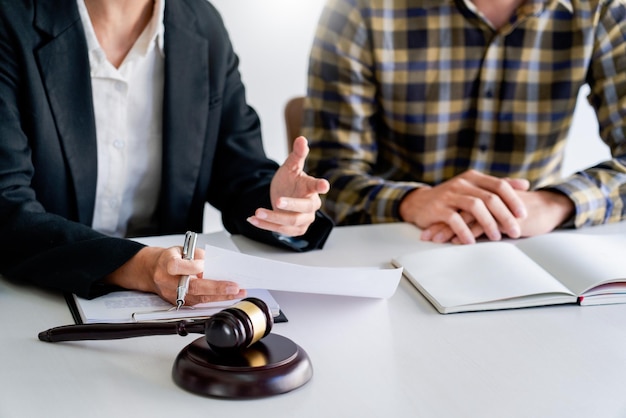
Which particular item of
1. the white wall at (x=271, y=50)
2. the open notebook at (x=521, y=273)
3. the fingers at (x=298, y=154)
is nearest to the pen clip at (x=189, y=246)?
the fingers at (x=298, y=154)

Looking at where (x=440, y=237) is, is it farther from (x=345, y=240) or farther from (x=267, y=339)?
(x=267, y=339)

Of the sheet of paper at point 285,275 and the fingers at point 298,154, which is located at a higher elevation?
the fingers at point 298,154

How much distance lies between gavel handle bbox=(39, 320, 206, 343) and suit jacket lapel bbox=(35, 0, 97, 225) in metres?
0.52

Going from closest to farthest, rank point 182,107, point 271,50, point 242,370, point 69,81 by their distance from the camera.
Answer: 1. point 242,370
2. point 69,81
3. point 182,107
4. point 271,50

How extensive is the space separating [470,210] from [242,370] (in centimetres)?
69

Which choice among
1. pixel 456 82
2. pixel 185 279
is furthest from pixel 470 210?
pixel 185 279

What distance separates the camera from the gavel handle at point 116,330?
96cm

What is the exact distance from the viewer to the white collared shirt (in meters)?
1.51

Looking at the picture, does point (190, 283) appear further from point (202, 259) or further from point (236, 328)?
point (236, 328)

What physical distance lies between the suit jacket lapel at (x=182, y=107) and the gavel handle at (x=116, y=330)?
59cm

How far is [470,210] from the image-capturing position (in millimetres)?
1479

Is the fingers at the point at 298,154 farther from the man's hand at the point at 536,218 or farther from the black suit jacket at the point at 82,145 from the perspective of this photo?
the man's hand at the point at 536,218

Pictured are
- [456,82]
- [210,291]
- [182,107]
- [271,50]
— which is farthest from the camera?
[271,50]

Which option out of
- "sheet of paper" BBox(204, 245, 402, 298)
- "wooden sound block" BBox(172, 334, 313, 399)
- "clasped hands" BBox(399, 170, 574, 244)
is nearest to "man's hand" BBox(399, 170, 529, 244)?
"clasped hands" BBox(399, 170, 574, 244)
